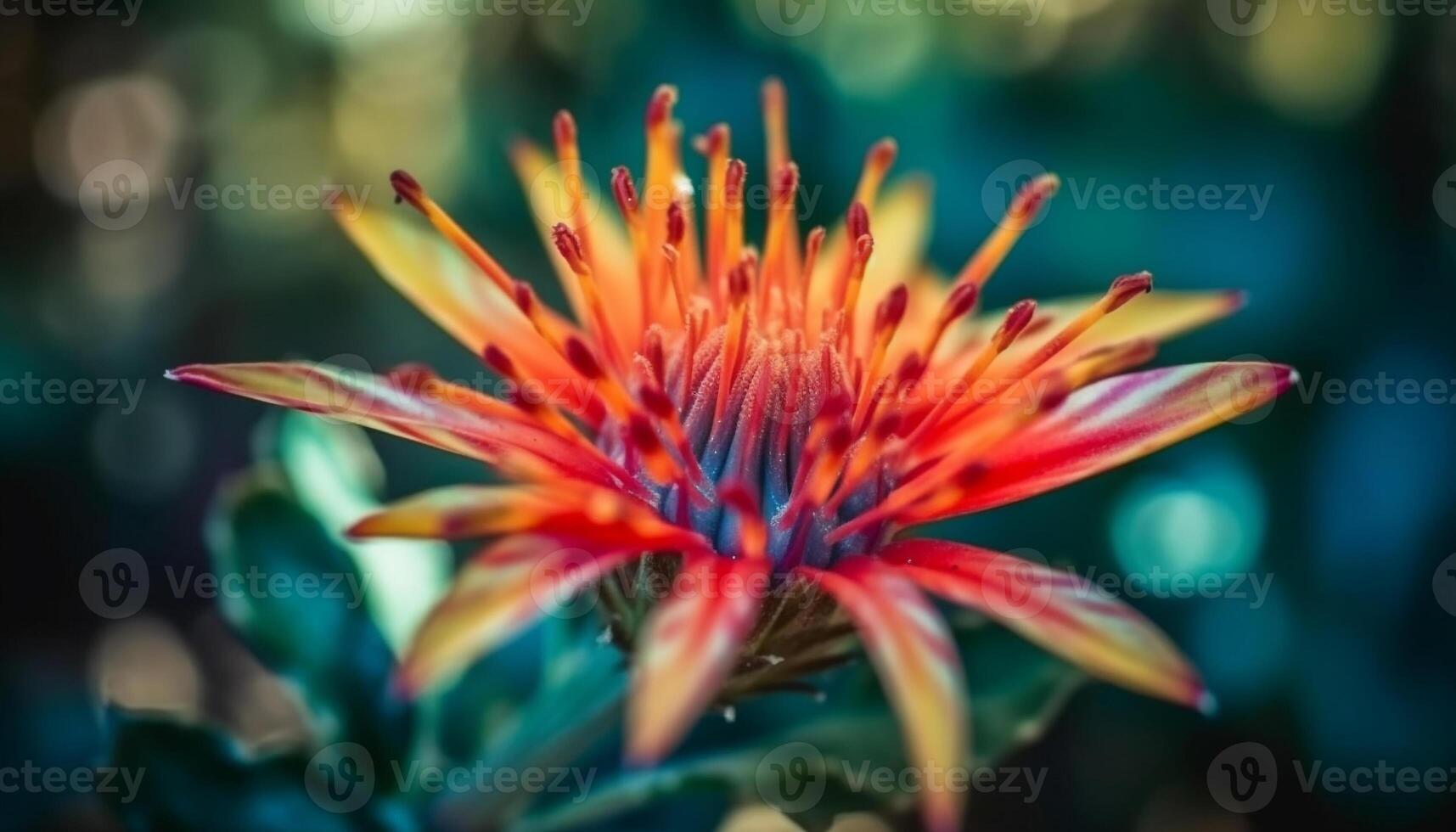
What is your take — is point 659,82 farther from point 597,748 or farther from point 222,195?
point 597,748

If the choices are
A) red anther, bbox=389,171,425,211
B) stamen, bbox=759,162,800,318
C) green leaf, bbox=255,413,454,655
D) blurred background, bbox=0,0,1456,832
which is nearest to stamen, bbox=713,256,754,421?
stamen, bbox=759,162,800,318

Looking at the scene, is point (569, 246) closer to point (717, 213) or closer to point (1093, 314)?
point (717, 213)

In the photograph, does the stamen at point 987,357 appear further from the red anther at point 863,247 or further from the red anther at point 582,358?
the red anther at point 582,358

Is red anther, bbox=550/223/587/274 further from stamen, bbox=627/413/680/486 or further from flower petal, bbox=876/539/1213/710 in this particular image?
flower petal, bbox=876/539/1213/710

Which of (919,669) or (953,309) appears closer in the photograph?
(919,669)

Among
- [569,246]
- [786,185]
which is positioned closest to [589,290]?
[569,246]

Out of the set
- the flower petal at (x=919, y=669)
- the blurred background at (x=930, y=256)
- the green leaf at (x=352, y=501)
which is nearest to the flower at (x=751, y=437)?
the flower petal at (x=919, y=669)

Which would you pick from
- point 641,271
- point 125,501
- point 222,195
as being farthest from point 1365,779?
point 222,195
